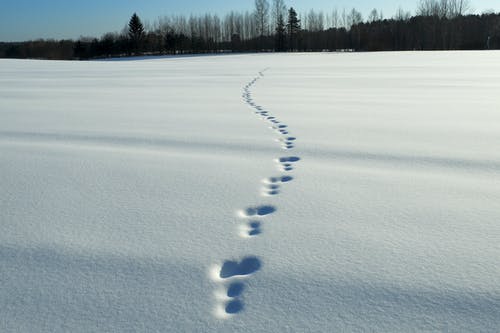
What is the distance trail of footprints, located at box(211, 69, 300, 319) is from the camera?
3.28 ft

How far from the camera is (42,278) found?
1087 mm

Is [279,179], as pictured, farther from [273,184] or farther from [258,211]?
[258,211]

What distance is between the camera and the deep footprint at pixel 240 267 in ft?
3.70

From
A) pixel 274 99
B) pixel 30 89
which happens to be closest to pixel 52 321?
pixel 274 99

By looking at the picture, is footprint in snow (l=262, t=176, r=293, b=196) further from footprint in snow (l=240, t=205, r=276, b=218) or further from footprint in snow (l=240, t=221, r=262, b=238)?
footprint in snow (l=240, t=221, r=262, b=238)

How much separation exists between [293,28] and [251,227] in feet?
145

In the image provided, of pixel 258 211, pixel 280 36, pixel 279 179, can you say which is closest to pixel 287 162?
Answer: pixel 279 179

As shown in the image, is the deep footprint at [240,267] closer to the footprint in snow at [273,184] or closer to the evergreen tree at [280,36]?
the footprint in snow at [273,184]

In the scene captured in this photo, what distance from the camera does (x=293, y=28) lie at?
4291 cm

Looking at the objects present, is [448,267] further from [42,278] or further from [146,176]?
[146,176]

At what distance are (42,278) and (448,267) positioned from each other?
1.07m

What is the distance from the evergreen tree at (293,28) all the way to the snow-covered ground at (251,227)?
4109 centimetres

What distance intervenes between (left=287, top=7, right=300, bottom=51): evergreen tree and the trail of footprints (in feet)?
137

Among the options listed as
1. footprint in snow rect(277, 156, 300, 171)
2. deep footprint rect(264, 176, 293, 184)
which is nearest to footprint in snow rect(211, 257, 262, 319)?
deep footprint rect(264, 176, 293, 184)
